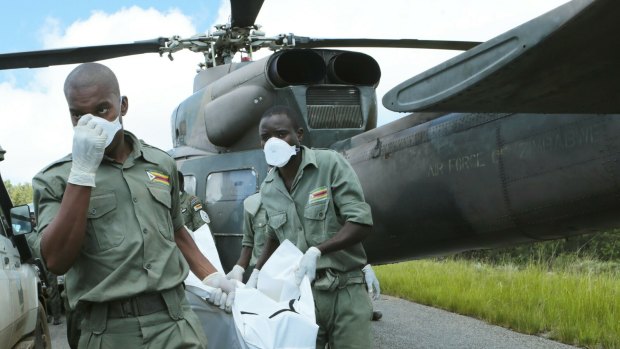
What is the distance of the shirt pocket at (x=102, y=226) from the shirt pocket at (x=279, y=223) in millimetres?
1549

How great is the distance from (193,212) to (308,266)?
11.0 ft

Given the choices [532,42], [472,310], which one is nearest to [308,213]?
[532,42]

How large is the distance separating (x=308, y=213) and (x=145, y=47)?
432cm

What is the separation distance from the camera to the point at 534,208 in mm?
4355

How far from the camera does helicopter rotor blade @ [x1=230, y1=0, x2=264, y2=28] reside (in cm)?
655

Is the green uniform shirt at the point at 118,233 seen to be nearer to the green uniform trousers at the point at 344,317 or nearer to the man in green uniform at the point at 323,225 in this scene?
the man in green uniform at the point at 323,225

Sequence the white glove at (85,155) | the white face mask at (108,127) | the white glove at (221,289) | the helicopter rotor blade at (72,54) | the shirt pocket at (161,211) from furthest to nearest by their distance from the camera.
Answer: the helicopter rotor blade at (72,54), the white glove at (221,289), the shirt pocket at (161,211), the white face mask at (108,127), the white glove at (85,155)

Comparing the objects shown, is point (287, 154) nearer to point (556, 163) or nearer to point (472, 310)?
point (556, 163)

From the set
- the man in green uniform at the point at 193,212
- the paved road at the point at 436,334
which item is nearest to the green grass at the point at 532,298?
the paved road at the point at 436,334

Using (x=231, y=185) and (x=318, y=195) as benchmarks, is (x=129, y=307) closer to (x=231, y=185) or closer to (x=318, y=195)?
(x=318, y=195)

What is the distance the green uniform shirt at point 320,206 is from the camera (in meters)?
3.91

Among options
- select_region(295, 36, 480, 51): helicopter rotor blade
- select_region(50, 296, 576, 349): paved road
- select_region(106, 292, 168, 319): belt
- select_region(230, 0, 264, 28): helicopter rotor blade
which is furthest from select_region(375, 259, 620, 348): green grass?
select_region(106, 292, 168, 319): belt

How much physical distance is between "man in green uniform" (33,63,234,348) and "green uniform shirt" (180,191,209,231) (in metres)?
4.08

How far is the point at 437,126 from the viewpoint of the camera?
16.0 ft
